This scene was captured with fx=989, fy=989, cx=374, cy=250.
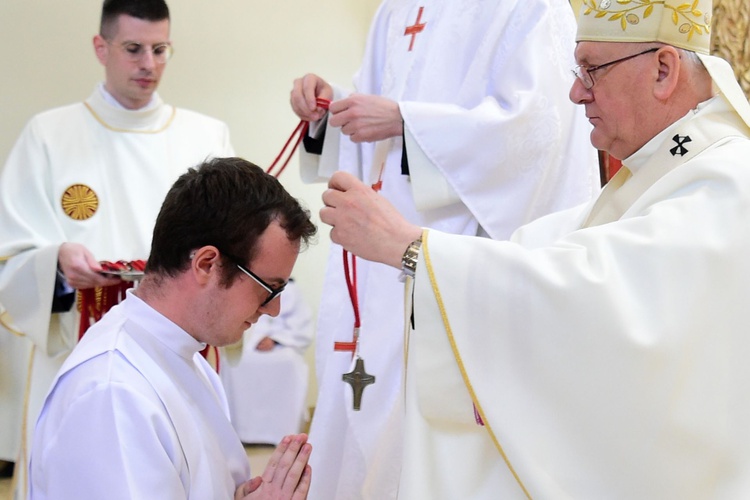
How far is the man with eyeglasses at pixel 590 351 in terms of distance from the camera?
2.06 meters

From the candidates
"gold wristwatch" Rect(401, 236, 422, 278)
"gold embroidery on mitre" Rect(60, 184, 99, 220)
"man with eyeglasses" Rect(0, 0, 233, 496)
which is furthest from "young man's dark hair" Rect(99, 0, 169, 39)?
"gold wristwatch" Rect(401, 236, 422, 278)

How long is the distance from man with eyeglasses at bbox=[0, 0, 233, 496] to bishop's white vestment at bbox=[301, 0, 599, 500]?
3.78 feet

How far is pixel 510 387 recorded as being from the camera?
212 cm

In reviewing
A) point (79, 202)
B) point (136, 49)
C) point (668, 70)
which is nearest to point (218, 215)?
point (668, 70)

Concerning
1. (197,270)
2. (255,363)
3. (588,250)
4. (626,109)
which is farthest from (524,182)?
(255,363)

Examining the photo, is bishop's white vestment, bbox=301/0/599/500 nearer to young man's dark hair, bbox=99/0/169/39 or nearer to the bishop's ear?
the bishop's ear

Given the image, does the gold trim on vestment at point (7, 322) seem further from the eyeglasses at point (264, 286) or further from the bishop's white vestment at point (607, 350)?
the bishop's white vestment at point (607, 350)

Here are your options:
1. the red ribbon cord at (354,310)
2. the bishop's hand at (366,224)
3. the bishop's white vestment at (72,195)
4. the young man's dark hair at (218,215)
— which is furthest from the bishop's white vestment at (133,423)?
the bishop's white vestment at (72,195)

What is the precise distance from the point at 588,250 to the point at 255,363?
5429 millimetres

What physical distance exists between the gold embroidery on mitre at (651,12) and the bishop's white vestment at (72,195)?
2.56 m

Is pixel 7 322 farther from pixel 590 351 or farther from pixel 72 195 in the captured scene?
pixel 590 351

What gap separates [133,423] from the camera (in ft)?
6.74

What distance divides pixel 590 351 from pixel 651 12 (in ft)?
2.91

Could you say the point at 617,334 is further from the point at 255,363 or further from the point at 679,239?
the point at 255,363
